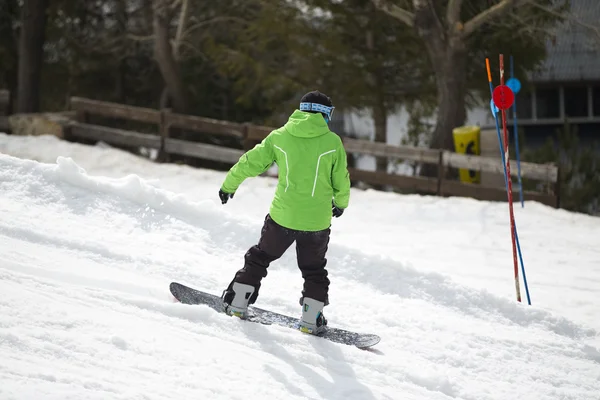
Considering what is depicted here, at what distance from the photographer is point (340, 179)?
17.8 ft

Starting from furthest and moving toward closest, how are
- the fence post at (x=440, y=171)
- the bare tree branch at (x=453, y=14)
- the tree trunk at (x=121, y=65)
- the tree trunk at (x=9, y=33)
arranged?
1. the tree trunk at (x=121, y=65)
2. the tree trunk at (x=9, y=33)
3. the bare tree branch at (x=453, y=14)
4. the fence post at (x=440, y=171)

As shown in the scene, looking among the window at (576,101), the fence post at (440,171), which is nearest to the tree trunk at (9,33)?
the fence post at (440,171)

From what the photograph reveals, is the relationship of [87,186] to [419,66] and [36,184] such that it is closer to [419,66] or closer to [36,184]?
Result: [36,184]

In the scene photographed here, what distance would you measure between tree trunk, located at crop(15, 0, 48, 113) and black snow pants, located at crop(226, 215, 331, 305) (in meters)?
13.0

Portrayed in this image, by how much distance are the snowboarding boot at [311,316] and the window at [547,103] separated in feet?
74.4

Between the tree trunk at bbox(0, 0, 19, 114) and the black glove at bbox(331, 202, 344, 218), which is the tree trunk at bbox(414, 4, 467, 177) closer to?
the black glove at bbox(331, 202, 344, 218)

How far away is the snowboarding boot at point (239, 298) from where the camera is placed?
5453 mm

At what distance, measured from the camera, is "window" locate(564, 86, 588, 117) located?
26.0 metres

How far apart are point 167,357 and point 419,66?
507 inches

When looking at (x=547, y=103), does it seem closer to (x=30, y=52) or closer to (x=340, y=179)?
(x=30, y=52)

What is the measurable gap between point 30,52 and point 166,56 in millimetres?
2994

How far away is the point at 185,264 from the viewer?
6543 mm

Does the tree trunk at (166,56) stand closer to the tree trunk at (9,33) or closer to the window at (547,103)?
the tree trunk at (9,33)

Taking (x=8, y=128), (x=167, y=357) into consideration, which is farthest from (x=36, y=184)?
(x=8, y=128)
